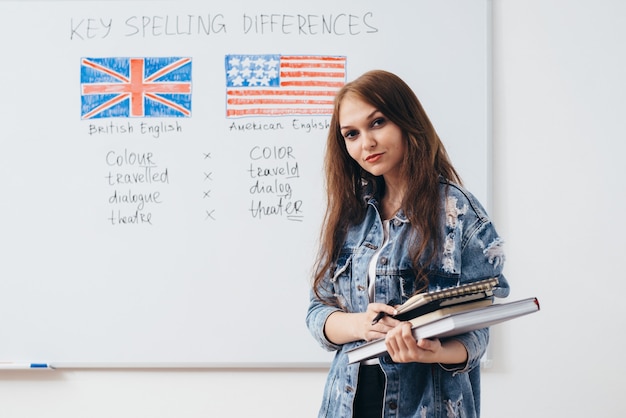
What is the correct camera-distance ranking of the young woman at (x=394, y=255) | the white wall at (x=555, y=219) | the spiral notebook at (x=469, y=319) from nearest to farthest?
the spiral notebook at (x=469, y=319)
the young woman at (x=394, y=255)
the white wall at (x=555, y=219)

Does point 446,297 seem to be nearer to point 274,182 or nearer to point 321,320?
point 321,320

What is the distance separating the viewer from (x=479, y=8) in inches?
71.2

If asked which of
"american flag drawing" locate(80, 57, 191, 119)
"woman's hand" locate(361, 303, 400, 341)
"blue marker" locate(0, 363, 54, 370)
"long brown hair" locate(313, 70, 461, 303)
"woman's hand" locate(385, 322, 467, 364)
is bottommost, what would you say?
"blue marker" locate(0, 363, 54, 370)

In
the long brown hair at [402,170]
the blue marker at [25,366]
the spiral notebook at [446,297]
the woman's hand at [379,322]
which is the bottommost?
the blue marker at [25,366]

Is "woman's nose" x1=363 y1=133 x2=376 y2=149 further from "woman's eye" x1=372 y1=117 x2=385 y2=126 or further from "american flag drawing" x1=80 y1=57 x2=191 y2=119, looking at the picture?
"american flag drawing" x1=80 y1=57 x2=191 y2=119

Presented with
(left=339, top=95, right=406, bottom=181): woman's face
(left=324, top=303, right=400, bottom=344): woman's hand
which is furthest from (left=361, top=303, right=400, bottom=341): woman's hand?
(left=339, top=95, right=406, bottom=181): woman's face

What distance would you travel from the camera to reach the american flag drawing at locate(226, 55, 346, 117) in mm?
1826

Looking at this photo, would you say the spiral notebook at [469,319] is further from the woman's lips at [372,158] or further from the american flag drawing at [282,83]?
the american flag drawing at [282,83]

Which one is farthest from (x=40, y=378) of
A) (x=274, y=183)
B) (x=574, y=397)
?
(x=574, y=397)

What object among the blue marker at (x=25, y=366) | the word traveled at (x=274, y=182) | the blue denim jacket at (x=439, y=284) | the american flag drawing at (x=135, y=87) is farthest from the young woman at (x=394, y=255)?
the blue marker at (x=25, y=366)

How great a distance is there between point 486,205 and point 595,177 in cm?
32

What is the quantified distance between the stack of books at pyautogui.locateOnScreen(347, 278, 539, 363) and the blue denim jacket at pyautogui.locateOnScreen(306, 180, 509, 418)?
2.6 inches

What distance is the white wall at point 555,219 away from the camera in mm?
1773

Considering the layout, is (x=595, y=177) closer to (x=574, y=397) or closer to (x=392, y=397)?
(x=574, y=397)
